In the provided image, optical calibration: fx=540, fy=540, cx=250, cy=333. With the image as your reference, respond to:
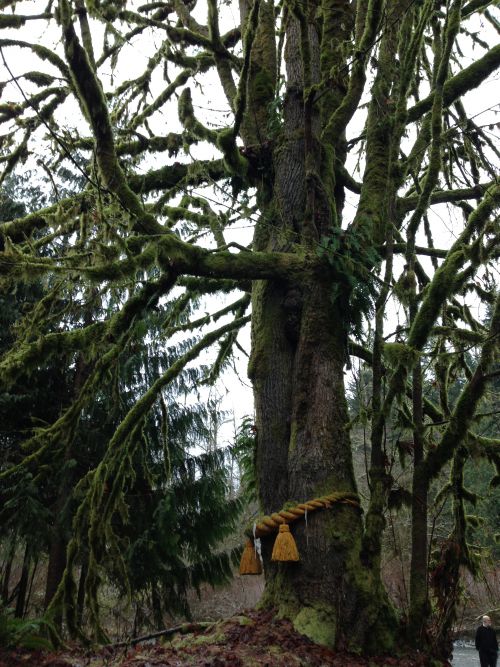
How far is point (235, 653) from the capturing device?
288cm

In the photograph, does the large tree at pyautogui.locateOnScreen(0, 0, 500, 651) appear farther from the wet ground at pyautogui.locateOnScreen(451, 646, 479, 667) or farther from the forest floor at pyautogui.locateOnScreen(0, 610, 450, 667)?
the wet ground at pyautogui.locateOnScreen(451, 646, 479, 667)

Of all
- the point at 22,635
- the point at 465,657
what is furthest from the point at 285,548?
the point at 465,657

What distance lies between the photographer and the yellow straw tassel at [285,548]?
11.0 feet

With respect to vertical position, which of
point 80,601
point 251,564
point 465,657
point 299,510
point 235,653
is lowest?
point 465,657

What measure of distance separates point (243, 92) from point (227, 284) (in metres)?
1.95

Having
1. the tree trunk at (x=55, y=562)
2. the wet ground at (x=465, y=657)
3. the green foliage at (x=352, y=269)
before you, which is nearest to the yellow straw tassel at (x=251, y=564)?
the green foliage at (x=352, y=269)

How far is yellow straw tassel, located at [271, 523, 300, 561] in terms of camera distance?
3350 millimetres

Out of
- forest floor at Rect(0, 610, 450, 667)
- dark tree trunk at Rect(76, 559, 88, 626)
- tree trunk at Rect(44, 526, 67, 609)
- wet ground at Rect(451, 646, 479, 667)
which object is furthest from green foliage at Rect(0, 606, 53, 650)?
wet ground at Rect(451, 646, 479, 667)

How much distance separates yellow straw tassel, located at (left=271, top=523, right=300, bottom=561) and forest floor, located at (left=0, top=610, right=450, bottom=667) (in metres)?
0.39

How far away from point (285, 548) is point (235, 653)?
26.8 inches

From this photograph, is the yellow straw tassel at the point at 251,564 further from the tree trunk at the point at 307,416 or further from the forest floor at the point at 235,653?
the forest floor at the point at 235,653

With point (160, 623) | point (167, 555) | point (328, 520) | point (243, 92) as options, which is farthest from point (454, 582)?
point (167, 555)

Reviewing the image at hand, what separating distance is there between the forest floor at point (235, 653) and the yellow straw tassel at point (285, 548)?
0.39 metres

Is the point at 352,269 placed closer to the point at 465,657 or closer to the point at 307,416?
the point at 307,416
